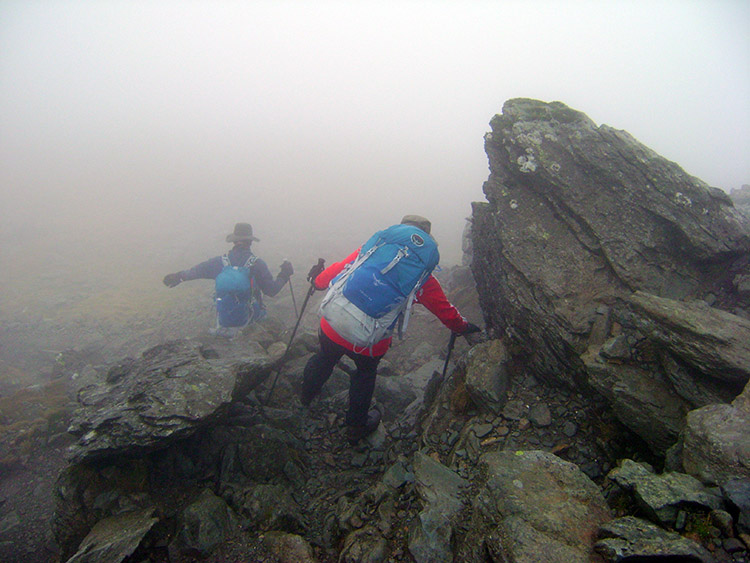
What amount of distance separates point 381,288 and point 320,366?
2.29 m

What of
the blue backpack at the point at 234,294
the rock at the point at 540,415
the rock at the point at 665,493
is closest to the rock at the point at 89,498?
the blue backpack at the point at 234,294

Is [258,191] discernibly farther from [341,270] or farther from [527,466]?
[527,466]

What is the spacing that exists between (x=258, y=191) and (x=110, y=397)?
167 feet

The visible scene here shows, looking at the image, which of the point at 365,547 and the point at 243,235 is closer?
the point at 365,547

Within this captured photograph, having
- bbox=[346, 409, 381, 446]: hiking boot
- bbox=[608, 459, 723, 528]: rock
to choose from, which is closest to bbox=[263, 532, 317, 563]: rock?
bbox=[346, 409, 381, 446]: hiking boot

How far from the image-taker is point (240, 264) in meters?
9.92

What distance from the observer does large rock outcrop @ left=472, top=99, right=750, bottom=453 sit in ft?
14.1

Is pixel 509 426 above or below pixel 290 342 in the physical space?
above

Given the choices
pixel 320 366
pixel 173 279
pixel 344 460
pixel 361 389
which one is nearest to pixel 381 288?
pixel 361 389

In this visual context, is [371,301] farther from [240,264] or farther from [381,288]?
[240,264]

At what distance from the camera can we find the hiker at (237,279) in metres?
9.59

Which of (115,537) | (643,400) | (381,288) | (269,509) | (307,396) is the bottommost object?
(115,537)

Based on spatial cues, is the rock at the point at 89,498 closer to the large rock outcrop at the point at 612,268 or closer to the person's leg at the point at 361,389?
the person's leg at the point at 361,389

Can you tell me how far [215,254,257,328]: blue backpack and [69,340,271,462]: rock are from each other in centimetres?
303
